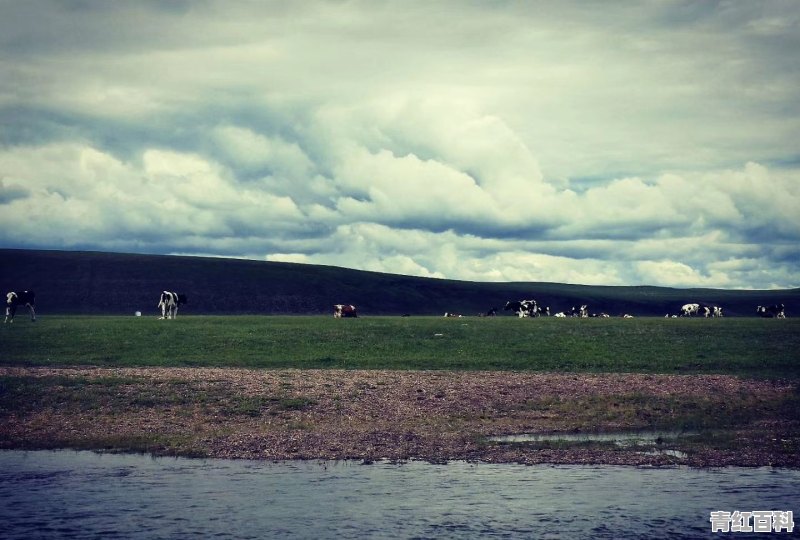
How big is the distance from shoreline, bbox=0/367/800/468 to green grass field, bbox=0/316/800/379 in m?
4.15

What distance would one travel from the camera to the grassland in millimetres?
30906

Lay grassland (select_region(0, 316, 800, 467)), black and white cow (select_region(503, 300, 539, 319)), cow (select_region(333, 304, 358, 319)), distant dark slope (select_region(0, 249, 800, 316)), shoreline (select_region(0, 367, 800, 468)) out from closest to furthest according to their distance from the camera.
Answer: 1. shoreline (select_region(0, 367, 800, 468))
2. grassland (select_region(0, 316, 800, 467))
3. cow (select_region(333, 304, 358, 319))
4. black and white cow (select_region(503, 300, 539, 319))
5. distant dark slope (select_region(0, 249, 800, 316))

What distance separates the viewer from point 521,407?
38.4 meters

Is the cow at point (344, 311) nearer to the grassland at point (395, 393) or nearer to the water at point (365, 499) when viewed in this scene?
the grassland at point (395, 393)

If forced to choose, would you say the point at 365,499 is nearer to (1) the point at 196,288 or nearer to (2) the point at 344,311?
(2) the point at 344,311

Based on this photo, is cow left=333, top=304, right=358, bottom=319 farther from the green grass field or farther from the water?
the water

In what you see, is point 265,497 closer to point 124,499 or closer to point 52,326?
point 124,499

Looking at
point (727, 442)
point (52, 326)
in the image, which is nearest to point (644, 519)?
point (727, 442)

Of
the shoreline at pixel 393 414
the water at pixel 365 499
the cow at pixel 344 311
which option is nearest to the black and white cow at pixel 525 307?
the cow at pixel 344 311

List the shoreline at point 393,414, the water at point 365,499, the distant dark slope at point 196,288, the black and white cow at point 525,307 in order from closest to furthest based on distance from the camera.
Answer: the water at point 365,499 → the shoreline at point 393,414 → the black and white cow at point 525,307 → the distant dark slope at point 196,288

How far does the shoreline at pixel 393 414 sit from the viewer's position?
29.8 meters

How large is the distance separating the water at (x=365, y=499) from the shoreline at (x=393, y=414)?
6.31ft

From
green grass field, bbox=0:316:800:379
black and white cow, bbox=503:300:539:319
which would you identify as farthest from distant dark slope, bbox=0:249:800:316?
green grass field, bbox=0:316:800:379

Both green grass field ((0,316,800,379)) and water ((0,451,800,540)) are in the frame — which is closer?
water ((0,451,800,540))
